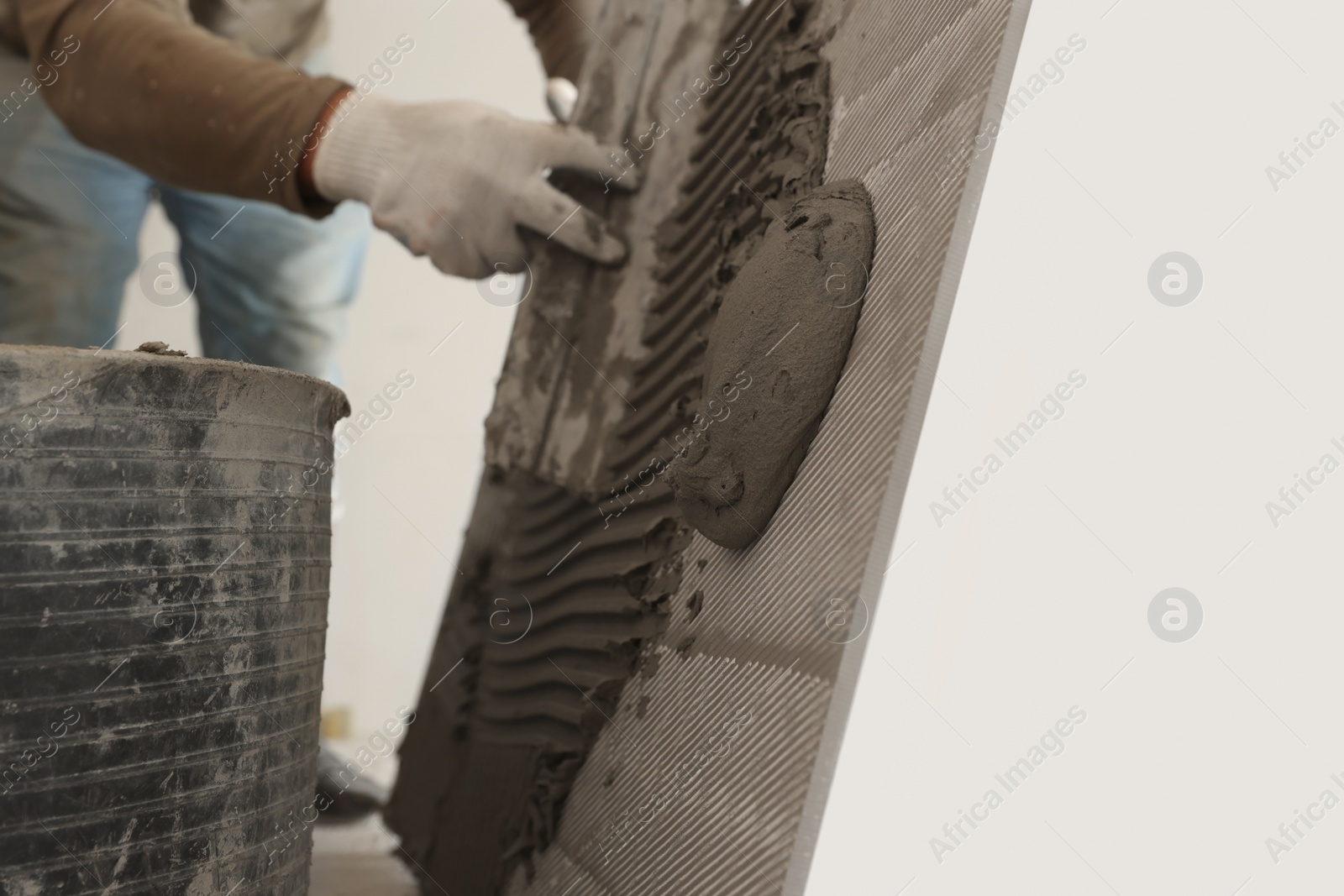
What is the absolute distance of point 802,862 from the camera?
2.42 feet

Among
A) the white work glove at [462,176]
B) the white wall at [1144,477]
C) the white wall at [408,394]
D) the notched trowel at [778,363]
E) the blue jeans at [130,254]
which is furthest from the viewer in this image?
the white wall at [408,394]

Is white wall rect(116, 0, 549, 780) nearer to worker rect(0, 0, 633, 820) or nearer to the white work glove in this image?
worker rect(0, 0, 633, 820)

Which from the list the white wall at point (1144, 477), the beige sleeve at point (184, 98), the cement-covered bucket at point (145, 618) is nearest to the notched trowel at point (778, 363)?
the white wall at point (1144, 477)

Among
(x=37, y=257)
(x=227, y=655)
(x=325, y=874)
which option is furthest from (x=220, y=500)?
(x=37, y=257)

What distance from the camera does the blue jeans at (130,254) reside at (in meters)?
2.12

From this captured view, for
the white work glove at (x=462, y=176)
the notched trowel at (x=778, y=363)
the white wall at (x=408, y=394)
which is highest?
the notched trowel at (x=778, y=363)

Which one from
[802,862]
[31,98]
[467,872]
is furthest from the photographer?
[31,98]

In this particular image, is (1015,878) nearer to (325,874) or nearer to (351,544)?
(325,874)

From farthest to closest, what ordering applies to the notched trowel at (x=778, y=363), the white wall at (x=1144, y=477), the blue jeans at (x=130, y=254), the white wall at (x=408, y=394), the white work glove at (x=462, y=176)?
the white wall at (x=408, y=394) < the blue jeans at (x=130, y=254) < the white work glove at (x=462, y=176) < the notched trowel at (x=778, y=363) < the white wall at (x=1144, y=477)

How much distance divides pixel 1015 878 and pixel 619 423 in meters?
0.86

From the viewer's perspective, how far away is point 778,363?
0.96 meters

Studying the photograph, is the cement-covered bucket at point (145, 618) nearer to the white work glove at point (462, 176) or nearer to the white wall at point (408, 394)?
the white work glove at point (462, 176)

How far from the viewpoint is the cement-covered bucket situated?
0.82 metres

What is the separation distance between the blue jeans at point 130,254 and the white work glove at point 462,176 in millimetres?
503
